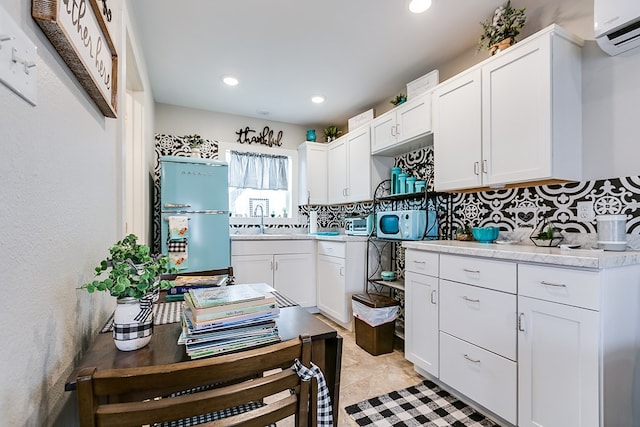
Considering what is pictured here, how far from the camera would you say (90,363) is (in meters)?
0.74

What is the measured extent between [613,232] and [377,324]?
1.69 meters

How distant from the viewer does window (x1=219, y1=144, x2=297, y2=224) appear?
4070mm

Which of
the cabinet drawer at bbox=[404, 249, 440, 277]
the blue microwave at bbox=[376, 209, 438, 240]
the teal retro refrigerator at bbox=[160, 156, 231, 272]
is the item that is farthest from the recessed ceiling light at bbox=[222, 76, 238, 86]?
the cabinet drawer at bbox=[404, 249, 440, 277]

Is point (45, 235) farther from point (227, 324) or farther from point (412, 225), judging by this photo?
point (412, 225)

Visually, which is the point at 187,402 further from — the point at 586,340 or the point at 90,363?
the point at 586,340

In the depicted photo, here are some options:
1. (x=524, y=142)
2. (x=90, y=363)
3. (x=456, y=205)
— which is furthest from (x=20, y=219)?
(x=456, y=205)

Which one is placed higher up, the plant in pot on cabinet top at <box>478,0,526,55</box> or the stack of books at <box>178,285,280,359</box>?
the plant in pot on cabinet top at <box>478,0,526,55</box>

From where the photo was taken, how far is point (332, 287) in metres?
3.36

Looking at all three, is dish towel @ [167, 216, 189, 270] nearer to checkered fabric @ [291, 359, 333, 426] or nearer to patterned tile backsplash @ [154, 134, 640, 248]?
patterned tile backsplash @ [154, 134, 640, 248]

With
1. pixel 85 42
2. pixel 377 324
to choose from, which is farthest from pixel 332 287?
pixel 85 42

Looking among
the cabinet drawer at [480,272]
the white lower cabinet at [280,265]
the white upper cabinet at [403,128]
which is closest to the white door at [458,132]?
the white upper cabinet at [403,128]

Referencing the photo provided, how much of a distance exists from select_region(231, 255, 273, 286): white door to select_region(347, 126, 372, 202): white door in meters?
1.24

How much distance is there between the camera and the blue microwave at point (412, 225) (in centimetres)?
257

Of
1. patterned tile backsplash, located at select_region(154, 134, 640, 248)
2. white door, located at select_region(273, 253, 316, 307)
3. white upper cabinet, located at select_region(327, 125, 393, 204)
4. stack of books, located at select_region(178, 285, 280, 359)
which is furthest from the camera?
white door, located at select_region(273, 253, 316, 307)
